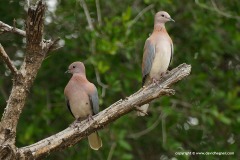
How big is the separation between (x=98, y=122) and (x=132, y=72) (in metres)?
2.80

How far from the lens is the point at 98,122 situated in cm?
529

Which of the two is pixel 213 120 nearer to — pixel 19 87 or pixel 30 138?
pixel 30 138

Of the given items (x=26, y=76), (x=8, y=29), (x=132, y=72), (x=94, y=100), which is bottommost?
(x=132, y=72)

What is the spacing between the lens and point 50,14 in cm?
820

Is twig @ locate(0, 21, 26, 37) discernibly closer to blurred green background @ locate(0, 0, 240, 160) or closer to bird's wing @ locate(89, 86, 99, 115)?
bird's wing @ locate(89, 86, 99, 115)

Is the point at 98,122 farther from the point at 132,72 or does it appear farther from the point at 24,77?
the point at 132,72

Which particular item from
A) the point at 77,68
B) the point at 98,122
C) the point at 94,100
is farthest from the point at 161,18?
the point at 98,122

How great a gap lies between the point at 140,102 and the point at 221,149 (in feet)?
9.20

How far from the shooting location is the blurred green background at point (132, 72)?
307 inches

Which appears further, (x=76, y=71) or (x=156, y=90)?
(x=76, y=71)

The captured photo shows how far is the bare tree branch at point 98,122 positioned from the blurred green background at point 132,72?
2.13 m

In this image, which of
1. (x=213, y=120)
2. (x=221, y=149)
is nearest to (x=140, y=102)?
(x=221, y=149)

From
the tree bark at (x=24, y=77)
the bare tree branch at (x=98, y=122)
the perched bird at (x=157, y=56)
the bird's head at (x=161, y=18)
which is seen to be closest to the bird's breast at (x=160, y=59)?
the perched bird at (x=157, y=56)

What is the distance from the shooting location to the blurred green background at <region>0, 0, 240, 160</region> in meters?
7.79
